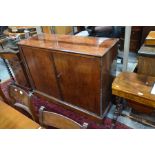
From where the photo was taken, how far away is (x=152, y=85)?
1.38 meters

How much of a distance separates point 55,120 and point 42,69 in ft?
3.50

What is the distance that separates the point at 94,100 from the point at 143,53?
69 cm

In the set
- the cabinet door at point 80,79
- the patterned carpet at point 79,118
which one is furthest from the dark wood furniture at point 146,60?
the patterned carpet at point 79,118

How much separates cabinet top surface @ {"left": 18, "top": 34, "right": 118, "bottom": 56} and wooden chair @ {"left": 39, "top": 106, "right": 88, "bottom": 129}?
0.65 m

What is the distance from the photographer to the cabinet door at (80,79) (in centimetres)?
143

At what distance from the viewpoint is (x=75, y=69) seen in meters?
1.56

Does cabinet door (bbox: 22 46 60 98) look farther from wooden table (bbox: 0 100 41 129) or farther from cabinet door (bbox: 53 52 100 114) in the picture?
wooden table (bbox: 0 100 41 129)

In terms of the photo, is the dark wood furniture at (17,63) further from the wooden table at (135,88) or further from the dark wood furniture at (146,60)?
the dark wood furniture at (146,60)

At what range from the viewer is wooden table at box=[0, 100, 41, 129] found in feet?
3.36

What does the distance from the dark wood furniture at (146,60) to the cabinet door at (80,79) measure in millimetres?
478

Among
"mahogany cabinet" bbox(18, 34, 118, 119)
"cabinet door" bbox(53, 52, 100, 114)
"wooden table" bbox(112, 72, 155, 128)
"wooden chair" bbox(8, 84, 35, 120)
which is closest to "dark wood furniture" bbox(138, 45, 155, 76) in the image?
"wooden table" bbox(112, 72, 155, 128)

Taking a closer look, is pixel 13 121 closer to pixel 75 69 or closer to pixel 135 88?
pixel 75 69

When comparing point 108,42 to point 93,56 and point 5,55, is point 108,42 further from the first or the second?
point 5,55
